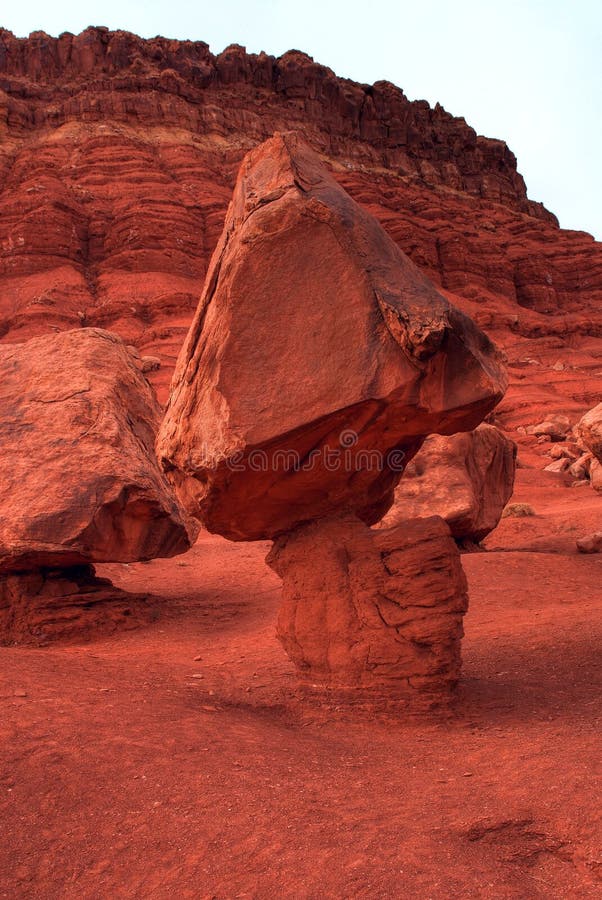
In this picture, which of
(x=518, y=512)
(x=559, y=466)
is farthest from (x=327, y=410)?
(x=559, y=466)

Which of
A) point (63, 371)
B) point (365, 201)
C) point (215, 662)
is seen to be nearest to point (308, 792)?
point (215, 662)

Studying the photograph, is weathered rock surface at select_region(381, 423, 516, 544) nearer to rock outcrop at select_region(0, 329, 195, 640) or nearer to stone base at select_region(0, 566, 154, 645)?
rock outcrop at select_region(0, 329, 195, 640)

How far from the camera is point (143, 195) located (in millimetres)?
37031

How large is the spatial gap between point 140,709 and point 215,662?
208 centimetres

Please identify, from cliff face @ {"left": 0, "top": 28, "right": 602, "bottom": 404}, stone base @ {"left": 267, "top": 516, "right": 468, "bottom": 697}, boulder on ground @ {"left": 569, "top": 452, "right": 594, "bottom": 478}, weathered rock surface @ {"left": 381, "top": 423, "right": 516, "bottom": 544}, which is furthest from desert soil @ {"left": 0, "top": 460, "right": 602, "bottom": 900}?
cliff face @ {"left": 0, "top": 28, "right": 602, "bottom": 404}

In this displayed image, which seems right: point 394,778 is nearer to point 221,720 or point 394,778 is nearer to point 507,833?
point 507,833

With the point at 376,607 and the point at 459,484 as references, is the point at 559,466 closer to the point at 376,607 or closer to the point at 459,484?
the point at 459,484

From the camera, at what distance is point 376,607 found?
15.3 feet

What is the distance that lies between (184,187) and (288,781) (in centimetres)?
3835

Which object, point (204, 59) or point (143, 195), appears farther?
point (204, 59)

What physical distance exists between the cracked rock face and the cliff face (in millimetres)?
18610

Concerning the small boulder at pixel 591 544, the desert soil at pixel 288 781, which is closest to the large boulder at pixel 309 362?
the desert soil at pixel 288 781

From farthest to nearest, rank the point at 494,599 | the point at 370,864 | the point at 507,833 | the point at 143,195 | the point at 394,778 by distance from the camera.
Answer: the point at 143,195
the point at 494,599
the point at 394,778
the point at 507,833
the point at 370,864

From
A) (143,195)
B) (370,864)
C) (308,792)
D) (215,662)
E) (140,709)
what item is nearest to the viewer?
(370,864)
